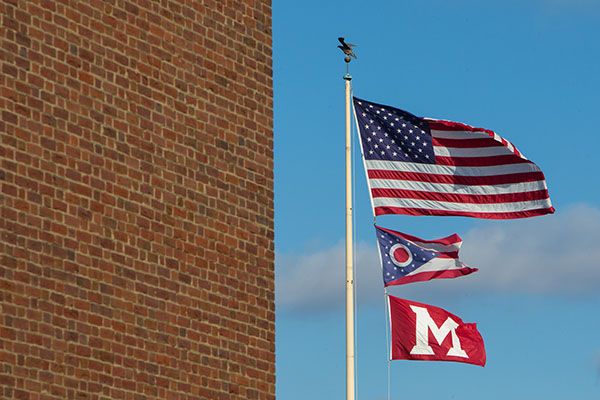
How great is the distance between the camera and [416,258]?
63.9ft

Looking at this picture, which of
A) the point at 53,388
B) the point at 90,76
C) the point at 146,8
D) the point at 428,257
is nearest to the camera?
the point at 53,388

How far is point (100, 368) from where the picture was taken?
12641 millimetres

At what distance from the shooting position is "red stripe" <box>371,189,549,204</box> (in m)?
19.5

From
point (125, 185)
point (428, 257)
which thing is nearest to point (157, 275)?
point (125, 185)

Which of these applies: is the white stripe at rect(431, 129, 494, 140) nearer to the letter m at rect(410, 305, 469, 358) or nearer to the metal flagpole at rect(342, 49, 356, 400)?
the metal flagpole at rect(342, 49, 356, 400)

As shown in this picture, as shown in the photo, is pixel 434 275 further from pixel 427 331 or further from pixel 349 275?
pixel 349 275

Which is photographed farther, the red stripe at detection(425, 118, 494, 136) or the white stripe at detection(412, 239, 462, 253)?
the red stripe at detection(425, 118, 494, 136)

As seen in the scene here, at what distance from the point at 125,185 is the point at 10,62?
6.04 ft

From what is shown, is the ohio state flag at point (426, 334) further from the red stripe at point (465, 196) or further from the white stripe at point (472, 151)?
the white stripe at point (472, 151)

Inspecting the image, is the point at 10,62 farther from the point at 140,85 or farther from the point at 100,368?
the point at 100,368

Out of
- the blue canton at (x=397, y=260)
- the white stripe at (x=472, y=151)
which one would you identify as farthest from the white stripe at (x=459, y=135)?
the blue canton at (x=397, y=260)

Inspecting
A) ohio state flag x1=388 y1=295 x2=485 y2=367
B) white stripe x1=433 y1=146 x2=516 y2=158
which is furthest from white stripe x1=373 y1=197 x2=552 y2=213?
ohio state flag x1=388 y1=295 x2=485 y2=367

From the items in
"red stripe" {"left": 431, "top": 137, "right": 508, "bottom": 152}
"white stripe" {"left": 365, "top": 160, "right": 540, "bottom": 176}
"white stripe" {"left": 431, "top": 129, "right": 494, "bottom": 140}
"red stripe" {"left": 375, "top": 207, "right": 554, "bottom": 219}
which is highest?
"white stripe" {"left": 431, "top": 129, "right": 494, "bottom": 140}

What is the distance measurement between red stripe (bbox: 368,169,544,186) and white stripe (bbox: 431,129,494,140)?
619 millimetres
